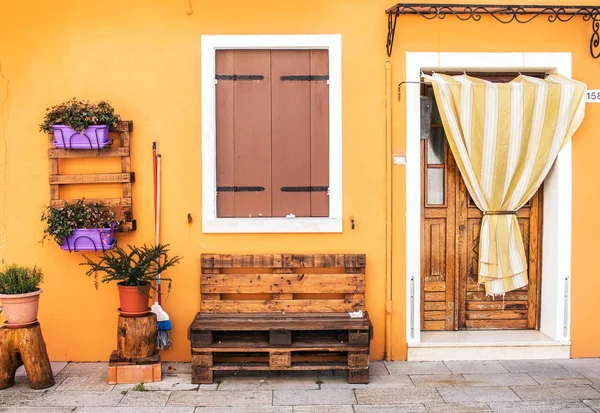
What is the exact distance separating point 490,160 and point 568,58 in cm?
116

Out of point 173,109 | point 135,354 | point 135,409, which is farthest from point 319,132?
point 135,409

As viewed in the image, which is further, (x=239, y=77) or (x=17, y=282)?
(x=239, y=77)

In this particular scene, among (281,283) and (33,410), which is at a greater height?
(281,283)

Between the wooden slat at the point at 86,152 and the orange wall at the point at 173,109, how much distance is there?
0.12m

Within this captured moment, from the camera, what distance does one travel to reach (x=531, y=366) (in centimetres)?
555

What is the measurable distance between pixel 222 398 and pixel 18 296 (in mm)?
1775

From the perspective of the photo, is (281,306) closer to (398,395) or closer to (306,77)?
(398,395)

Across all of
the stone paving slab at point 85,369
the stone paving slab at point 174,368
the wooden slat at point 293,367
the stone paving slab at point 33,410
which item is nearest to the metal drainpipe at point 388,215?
the wooden slat at point 293,367

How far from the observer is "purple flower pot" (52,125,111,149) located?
5.28m

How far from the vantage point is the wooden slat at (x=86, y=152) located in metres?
5.50

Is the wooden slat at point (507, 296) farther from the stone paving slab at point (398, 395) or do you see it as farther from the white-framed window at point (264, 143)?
the white-framed window at point (264, 143)

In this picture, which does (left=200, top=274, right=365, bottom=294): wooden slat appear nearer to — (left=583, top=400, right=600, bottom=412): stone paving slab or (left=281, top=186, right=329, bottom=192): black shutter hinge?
(left=281, top=186, right=329, bottom=192): black shutter hinge

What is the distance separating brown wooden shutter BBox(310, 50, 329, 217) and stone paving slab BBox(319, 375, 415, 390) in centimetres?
145

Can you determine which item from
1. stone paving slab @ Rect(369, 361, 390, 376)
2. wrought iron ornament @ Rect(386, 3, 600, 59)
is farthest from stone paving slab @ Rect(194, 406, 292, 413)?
wrought iron ornament @ Rect(386, 3, 600, 59)
